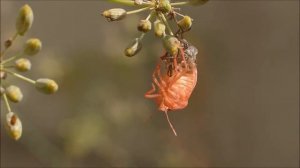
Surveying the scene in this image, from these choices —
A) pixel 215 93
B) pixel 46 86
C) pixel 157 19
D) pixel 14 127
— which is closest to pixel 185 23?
pixel 157 19

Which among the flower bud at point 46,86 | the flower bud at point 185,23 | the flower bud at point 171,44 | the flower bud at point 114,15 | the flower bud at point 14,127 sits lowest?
the flower bud at point 14,127

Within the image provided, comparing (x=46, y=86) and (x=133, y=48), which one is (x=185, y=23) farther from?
(x=46, y=86)

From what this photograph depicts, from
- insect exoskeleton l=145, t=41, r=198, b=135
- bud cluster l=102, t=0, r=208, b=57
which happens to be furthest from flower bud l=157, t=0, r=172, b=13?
insect exoskeleton l=145, t=41, r=198, b=135

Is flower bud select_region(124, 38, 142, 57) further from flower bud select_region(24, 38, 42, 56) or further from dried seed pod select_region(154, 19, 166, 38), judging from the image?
flower bud select_region(24, 38, 42, 56)

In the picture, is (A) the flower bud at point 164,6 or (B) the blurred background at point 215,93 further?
(B) the blurred background at point 215,93

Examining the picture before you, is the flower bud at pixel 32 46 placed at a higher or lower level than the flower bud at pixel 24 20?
lower

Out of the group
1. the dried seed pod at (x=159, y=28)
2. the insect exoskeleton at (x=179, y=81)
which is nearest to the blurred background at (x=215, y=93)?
the insect exoskeleton at (x=179, y=81)

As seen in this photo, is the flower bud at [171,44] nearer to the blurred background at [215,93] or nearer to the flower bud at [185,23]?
the flower bud at [185,23]
